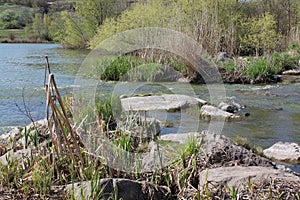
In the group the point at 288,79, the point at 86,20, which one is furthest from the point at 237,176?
the point at 86,20

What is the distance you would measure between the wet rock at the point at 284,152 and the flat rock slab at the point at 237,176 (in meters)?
1.69

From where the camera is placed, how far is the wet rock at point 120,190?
11.0 ft

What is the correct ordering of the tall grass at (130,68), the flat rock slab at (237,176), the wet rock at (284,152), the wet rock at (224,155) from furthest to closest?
the tall grass at (130,68), the wet rock at (284,152), the wet rock at (224,155), the flat rock slab at (237,176)

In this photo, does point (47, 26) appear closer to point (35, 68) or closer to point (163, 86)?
point (35, 68)

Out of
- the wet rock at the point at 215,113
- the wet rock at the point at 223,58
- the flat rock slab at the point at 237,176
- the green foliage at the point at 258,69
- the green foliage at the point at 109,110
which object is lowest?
the wet rock at the point at 215,113

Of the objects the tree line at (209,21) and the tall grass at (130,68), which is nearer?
the tall grass at (130,68)

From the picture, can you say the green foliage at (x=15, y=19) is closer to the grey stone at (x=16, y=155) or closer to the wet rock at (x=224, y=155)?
the grey stone at (x=16, y=155)

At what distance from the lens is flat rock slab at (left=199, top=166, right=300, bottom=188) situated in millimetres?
3688

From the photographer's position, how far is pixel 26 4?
7462 cm

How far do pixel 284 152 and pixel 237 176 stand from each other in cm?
215

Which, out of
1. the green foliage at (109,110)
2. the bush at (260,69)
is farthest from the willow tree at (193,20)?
the green foliage at (109,110)

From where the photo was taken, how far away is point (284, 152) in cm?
Result: 565

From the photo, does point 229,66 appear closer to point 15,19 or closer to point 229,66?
point 229,66

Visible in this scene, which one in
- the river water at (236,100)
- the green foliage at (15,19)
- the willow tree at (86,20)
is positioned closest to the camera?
the river water at (236,100)
